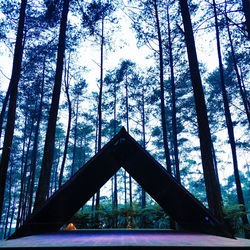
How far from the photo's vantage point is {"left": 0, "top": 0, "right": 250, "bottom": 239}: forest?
638cm

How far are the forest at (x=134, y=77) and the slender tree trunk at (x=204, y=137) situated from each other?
0.03 m

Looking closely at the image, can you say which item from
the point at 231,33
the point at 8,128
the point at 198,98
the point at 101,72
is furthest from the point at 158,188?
the point at 231,33

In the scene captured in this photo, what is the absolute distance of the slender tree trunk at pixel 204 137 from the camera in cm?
492

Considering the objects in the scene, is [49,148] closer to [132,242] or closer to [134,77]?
[132,242]

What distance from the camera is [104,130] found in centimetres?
1912

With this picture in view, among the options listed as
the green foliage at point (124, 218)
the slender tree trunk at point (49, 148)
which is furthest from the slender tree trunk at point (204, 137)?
the slender tree trunk at point (49, 148)

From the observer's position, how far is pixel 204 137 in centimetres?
545

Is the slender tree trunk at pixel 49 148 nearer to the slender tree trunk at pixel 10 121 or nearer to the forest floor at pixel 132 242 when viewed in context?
the slender tree trunk at pixel 10 121

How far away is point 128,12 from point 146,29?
153 centimetres

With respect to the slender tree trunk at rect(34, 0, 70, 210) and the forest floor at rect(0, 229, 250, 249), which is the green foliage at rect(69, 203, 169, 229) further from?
the forest floor at rect(0, 229, 250, 249)

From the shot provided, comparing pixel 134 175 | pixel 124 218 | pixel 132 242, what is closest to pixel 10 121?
pixel 134 175

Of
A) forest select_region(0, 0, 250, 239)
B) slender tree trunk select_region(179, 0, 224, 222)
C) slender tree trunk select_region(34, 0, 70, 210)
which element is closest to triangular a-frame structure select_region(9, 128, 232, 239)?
slender tree trunk select_region(179, 0, 224, 222)

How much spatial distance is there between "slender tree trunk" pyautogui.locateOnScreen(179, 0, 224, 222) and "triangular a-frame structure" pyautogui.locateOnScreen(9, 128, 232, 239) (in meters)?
1.12

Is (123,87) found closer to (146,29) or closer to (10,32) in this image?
(146,29)
